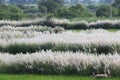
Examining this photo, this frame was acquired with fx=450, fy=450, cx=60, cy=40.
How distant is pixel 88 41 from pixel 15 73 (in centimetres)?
360

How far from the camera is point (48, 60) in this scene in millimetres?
10500

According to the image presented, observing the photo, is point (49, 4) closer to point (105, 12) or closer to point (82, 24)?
point (105, 12)

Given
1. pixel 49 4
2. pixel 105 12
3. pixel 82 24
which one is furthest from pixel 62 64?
pixel 49 4

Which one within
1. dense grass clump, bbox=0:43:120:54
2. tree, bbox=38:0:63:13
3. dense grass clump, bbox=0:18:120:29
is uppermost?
dense grass clump, bbox=0:43:120:54

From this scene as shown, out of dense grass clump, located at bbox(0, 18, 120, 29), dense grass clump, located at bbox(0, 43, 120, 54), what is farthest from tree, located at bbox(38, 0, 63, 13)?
dense grass clump, located at bbox(0, 43, 120, 54)

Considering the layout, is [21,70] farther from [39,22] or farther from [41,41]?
[39,22]

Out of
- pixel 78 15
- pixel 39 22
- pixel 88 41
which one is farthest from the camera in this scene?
pixel 78 15

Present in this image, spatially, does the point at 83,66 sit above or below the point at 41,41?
above

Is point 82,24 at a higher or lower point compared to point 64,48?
lower

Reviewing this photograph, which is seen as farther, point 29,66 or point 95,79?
point 29,66

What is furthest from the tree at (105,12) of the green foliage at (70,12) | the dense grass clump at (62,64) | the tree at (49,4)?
the dense grass clump at (62,64)

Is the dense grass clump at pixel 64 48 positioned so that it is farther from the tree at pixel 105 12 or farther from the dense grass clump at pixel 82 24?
the tree at pixel 105 12

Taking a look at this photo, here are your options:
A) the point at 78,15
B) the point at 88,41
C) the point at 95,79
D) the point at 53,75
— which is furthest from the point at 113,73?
the point at 78,15

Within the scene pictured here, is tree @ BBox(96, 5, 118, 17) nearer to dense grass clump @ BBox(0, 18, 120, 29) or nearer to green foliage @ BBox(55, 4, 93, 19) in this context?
green foliage @ BBox(55, 4, 93, 19)
